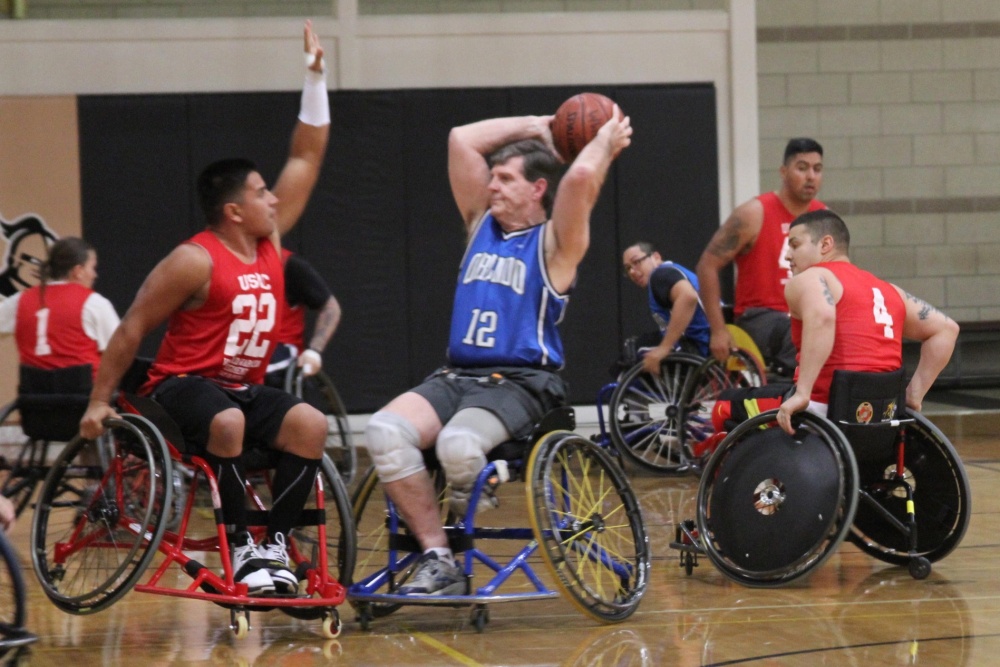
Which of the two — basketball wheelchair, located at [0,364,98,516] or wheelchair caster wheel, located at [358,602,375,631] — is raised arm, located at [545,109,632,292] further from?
basketball wheelchair, located at [0,364,98,516]

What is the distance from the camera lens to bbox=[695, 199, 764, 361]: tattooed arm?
5.98 meters

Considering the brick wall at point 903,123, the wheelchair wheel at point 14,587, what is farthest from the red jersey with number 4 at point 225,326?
the brick wall at point 903,123

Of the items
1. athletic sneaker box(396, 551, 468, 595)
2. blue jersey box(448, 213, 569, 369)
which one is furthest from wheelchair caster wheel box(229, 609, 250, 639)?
blue jersey box(448, 213, 569, 369)

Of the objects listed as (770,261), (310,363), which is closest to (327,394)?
(310,363)

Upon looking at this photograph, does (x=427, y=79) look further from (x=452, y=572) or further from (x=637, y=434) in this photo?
(x=452, y=572)

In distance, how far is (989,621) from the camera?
345cm

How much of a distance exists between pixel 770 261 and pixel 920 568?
7.29 feet

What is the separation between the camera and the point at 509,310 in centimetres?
365

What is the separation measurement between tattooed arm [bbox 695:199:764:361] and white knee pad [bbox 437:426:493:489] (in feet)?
9.03

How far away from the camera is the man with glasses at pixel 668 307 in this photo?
6.31m

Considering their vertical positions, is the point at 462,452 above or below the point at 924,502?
above

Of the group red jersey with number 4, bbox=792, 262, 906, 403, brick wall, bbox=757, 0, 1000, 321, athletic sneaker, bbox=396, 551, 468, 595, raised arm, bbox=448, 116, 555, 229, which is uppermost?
brick wall, bbox=757, 0, 1000, 321

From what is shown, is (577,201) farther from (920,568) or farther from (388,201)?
(388,201)

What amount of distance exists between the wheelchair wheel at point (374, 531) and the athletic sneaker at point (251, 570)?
0.97ft
